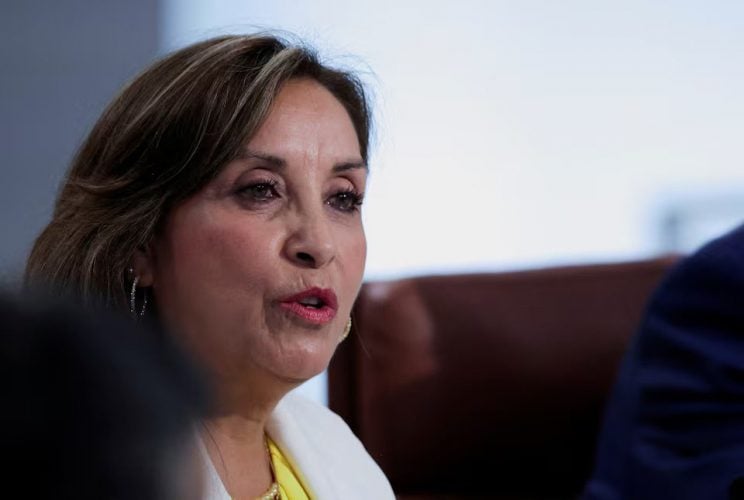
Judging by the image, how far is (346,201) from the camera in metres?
1.07

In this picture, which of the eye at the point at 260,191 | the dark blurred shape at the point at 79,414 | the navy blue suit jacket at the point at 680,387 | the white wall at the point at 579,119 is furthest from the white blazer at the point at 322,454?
the white wall at the point at 579,119

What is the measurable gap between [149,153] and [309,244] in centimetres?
Result: 15

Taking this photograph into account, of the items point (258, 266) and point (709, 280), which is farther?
point (709, 280)

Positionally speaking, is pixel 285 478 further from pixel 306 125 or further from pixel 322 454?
pixel 306 125

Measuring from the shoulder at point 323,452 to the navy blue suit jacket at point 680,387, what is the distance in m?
0.47

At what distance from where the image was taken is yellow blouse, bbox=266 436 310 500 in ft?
3.50

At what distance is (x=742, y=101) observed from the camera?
9.89ft

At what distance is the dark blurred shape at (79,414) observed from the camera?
0.84 ft

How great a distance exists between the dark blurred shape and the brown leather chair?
127 cm

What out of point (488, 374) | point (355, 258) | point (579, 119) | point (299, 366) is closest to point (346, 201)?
point (355, 258)

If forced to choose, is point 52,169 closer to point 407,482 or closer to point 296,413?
point 407,482

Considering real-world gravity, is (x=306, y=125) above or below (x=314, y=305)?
above

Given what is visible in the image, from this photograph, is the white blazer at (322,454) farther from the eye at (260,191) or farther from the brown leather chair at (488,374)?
the brown leather chair at (488,374)

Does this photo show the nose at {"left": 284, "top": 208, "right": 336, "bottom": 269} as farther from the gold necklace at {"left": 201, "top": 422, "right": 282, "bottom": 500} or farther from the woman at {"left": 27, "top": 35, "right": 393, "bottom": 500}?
the gold necklace at {"left": 201, "top": 422, "right": 282, "bottom": 500}
